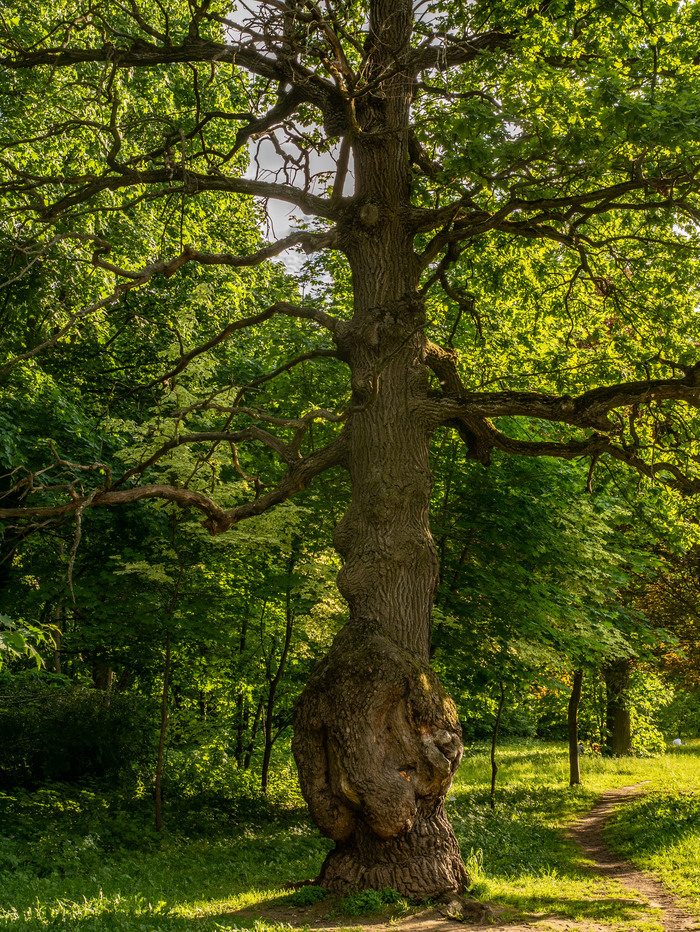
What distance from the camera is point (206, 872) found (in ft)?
29.0

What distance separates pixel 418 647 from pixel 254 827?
6.93m

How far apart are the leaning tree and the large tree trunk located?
0.08 ft

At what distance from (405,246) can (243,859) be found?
27.2 feet

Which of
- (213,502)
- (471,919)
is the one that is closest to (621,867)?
(471,919)

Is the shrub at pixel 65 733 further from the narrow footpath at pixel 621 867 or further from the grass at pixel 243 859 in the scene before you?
the narrow footpath at pixel 621 867

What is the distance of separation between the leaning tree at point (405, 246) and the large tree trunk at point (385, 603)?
25 millimetres

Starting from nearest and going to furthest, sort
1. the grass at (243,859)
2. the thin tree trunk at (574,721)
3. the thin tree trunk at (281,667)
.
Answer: the grass at (243,859) < the thin tree trunk at (281,667) < the thin tree trunk at (574,721)

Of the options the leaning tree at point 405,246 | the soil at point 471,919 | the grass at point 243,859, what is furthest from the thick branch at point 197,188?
the soil at point 471,919

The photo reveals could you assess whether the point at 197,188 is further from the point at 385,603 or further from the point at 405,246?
the point at 385,603

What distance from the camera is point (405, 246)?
327 inches

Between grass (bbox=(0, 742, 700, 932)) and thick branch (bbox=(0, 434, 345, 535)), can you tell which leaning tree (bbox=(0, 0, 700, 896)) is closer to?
thick branch (bbox=(0, 434, 345, 535))

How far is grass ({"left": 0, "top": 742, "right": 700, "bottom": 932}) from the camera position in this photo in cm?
615

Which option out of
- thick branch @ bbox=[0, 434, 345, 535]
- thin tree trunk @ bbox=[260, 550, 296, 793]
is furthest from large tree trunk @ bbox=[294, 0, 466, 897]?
thin tree trunk @ bbox=[260, 550, 296, 793]

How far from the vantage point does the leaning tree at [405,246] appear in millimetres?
6438
